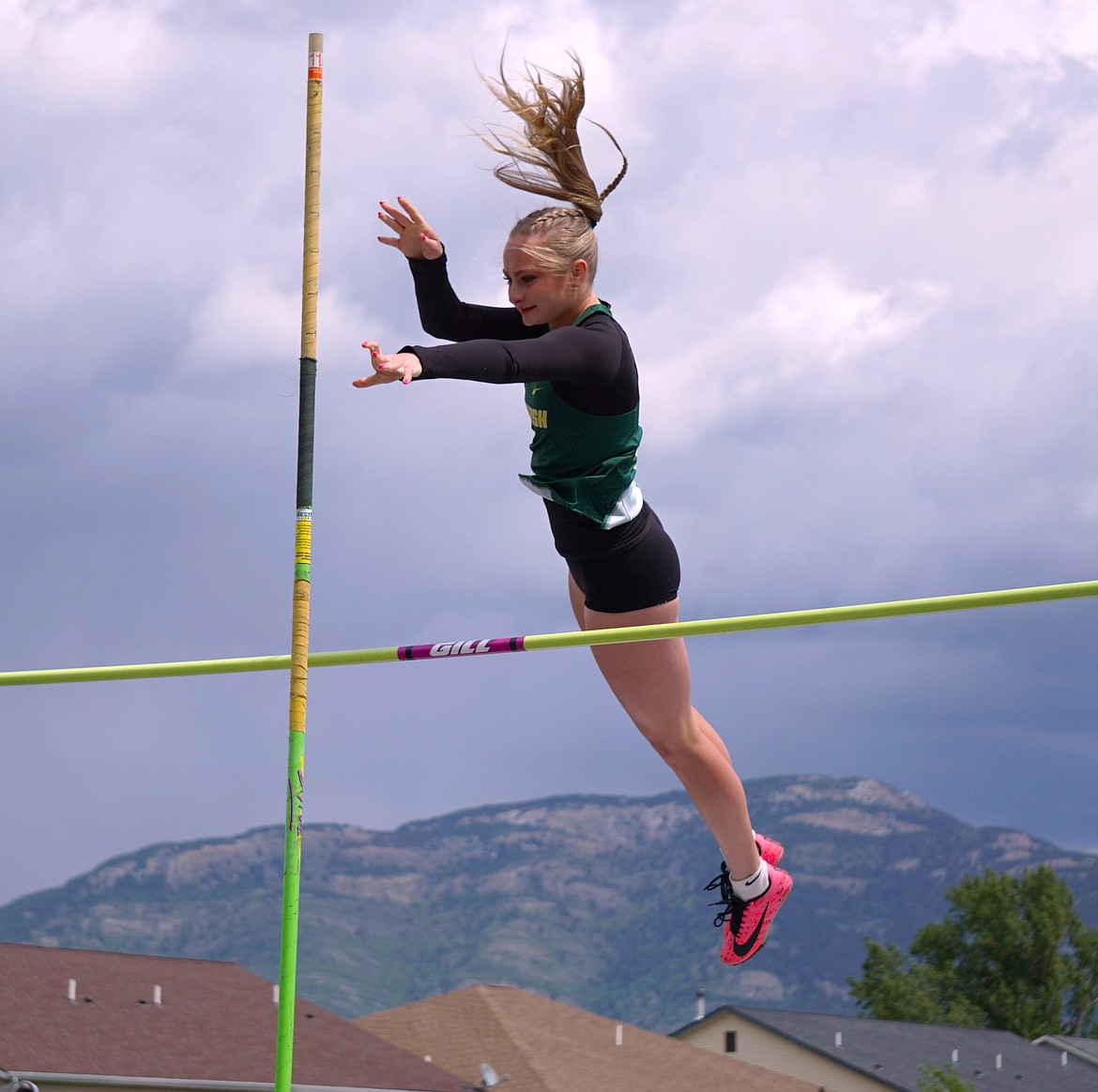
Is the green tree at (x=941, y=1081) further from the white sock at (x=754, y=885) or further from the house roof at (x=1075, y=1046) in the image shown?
the white sock at (x=754, y=885)

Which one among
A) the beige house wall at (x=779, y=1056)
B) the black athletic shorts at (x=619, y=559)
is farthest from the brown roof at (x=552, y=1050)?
the black athletic shorts at (x=619, y=559)

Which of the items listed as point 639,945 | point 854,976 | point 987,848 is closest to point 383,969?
point 639,945

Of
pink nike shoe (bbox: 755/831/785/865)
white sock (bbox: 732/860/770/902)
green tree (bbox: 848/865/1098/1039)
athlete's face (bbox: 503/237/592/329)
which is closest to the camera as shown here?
athlete's face (bbox: 503/237/592/329)

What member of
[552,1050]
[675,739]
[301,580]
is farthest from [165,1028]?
[301,580]

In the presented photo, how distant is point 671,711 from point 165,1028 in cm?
1495

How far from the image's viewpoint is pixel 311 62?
14.4 feet

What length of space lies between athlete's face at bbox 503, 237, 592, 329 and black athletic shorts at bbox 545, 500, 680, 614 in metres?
0.50

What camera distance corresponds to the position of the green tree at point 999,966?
3750cm

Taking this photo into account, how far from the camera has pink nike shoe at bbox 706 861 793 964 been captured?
483 centimetres

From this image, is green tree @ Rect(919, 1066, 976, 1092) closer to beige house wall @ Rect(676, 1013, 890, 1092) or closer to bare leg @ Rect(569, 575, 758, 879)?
beige house wall @ Rect(676, 1013, 890, 1092)

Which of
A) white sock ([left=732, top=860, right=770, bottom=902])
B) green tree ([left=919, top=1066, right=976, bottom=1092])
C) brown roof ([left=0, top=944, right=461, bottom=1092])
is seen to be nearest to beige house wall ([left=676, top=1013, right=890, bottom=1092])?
green tree ([left=919, top=1066, right=976, bottom=1092])

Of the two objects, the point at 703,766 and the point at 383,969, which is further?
the point at 383,969

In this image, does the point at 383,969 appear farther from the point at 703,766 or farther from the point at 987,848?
the point at 703,766

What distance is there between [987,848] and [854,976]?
52459 mm
